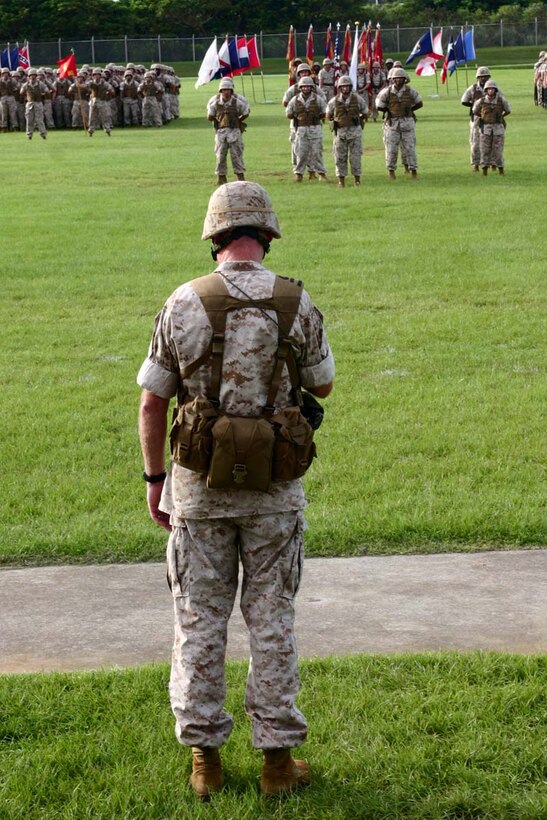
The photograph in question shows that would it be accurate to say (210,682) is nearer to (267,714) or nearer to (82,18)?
(267,714)

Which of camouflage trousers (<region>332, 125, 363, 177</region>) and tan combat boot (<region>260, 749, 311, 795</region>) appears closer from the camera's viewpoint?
tan combat boot (<region>260, 749, 311, 795</region>)

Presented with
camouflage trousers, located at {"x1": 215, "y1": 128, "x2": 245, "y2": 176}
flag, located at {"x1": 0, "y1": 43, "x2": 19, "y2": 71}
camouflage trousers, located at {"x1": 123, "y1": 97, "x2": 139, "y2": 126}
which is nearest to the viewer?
camouflage trousers, located at {"x1": 215, "y1": 128, "x2": 245, "y2": 176}

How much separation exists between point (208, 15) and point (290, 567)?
291ft

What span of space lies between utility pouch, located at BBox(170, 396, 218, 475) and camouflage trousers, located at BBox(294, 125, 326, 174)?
2039 centimetres

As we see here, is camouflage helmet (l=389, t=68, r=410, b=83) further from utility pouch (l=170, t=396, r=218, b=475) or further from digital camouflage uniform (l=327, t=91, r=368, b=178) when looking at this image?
utility pouch (l=170, t=396, r=218, b=475)

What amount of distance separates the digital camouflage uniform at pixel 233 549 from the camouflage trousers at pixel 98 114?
119 ft

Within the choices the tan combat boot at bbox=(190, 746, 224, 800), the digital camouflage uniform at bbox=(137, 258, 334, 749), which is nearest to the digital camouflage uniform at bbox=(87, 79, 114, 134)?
the digital camouflage uniform at bbox=(137, 258, 334, 749)

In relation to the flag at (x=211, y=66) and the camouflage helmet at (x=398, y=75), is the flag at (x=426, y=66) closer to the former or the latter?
the flag at (x=211, y=66)

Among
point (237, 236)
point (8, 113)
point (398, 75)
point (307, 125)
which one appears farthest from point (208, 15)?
point (237, 236)

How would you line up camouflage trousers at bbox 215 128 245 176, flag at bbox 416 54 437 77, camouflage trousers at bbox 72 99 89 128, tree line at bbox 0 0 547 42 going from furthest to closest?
1. tree line at bbox 0 0 547 42
2. flag at bbox 416 54 437 77
3. camouflage trousers at bbox 72 99 89 128
4. camouflage trousers at bbox 215 128 245 176

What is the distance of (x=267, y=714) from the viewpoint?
4016mm

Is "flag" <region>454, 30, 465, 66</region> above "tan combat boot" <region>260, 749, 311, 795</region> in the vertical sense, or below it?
above

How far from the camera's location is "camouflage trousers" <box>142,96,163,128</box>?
4197 centimetres

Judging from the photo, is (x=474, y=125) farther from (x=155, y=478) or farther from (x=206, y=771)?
(x=206, y=771)
